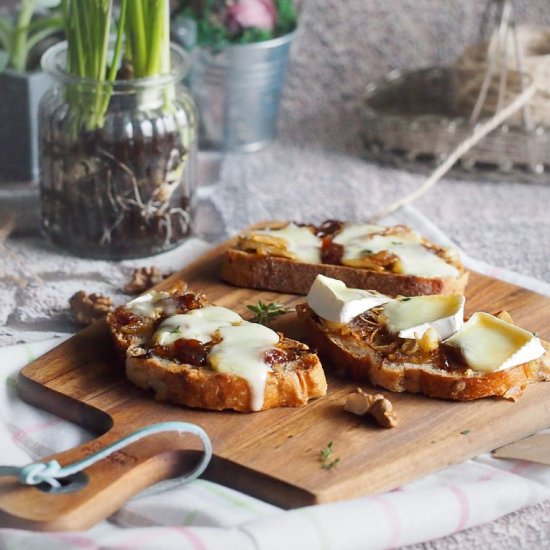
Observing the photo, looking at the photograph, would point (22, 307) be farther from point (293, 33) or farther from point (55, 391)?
point (293, 33)

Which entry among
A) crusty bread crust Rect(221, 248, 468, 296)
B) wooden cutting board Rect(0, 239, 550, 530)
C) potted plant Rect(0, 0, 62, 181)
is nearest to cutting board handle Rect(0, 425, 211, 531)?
wooden cutting board Rect(0, 239, 550, 530)

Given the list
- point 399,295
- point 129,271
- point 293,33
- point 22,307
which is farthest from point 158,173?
point 293,33

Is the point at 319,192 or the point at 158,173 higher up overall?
the point at 158,173

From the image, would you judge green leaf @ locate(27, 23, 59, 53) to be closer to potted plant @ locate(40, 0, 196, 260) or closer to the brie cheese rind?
potted plant @ locate(40, 0, 196, 260)

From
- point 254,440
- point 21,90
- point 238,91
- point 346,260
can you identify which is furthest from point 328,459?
point 238,91

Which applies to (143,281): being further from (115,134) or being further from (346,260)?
(346,260)
